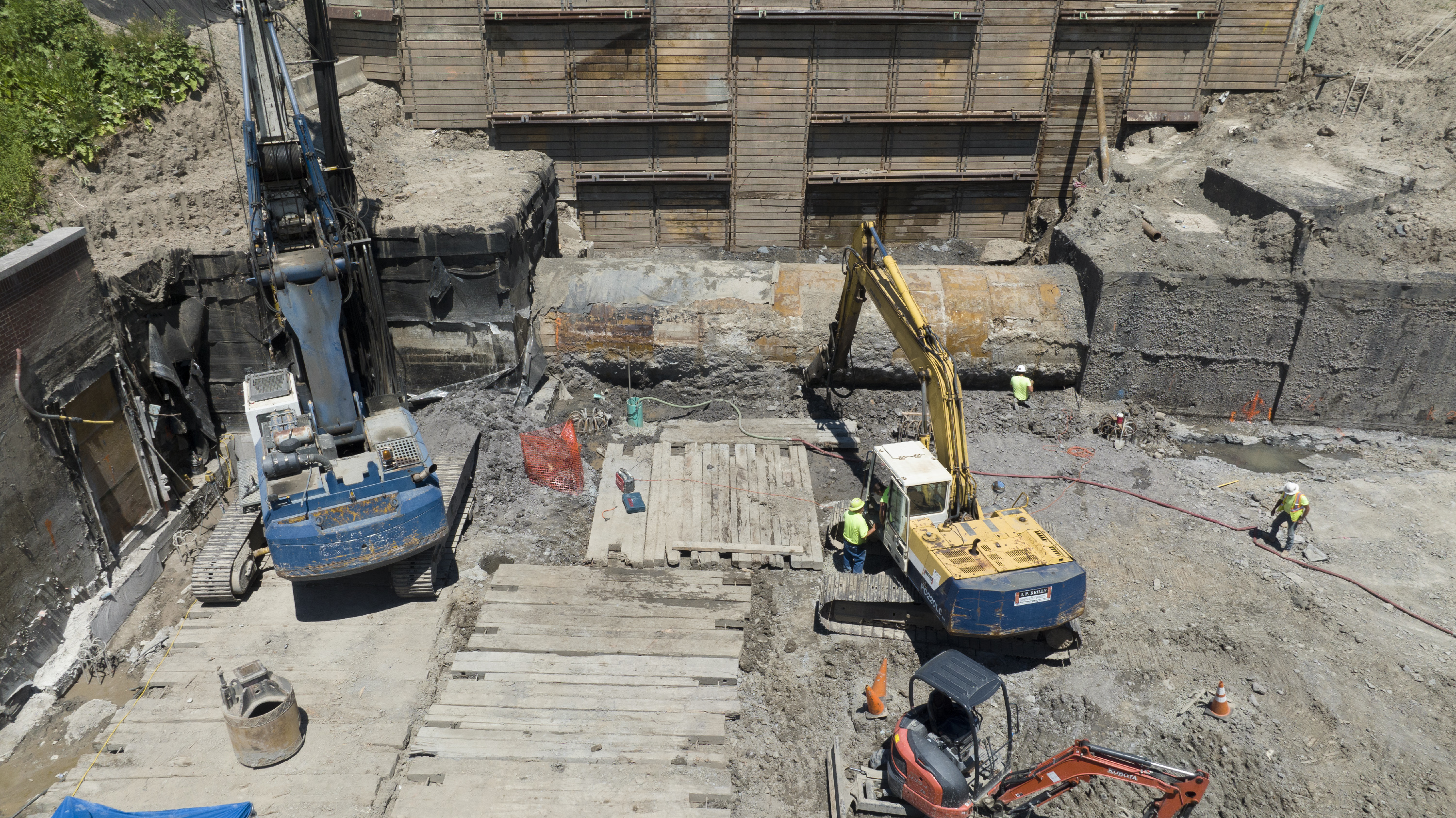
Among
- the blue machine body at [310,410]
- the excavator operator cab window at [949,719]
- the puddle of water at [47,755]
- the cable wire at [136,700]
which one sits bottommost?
the puddle of water at [47,755]

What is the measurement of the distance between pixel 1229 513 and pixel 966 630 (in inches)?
236

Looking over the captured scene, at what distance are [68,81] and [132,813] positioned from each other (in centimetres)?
1235

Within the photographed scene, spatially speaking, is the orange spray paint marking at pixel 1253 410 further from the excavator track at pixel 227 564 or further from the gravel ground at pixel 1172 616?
the excavator track at pixel 227 564

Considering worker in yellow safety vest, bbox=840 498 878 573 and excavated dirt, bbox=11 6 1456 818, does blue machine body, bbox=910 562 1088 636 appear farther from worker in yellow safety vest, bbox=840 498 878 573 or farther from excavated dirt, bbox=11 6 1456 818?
worker in yellow safety vest, bbox=840 498 878 573

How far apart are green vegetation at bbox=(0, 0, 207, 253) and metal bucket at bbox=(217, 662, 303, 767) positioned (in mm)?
8139

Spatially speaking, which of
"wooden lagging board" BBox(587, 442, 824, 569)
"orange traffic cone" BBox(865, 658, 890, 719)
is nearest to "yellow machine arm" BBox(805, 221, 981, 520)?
"wooden lagging board" BBox(587, 442, 824, 569)

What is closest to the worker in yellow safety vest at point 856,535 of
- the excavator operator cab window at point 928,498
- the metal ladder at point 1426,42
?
the excavator operator cab window at point 928,498

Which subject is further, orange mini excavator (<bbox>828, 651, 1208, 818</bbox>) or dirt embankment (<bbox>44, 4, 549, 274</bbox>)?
dirt embankment (<bbox>44, 4, 549, 274</bbox>)

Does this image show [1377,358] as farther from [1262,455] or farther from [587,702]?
[587,702]

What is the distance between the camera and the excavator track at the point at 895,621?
429 inches

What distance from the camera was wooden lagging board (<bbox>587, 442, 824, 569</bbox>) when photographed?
12484 mm

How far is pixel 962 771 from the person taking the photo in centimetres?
845

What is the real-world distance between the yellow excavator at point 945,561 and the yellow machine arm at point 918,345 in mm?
20

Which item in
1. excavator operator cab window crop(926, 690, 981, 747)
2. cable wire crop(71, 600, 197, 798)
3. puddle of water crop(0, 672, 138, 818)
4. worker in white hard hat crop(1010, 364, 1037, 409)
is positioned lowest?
puddle of water crop(0, 672, 138, 818)
